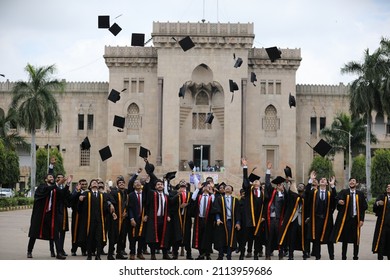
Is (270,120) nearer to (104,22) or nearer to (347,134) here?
(347,134)

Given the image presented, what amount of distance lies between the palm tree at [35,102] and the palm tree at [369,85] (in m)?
17.6

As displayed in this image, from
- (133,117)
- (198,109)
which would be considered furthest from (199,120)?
(133,117)

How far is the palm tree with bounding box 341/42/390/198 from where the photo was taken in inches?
1577

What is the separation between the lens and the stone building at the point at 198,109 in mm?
58375

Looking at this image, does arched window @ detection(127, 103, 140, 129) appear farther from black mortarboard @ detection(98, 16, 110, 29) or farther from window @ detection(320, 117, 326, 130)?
black mortarboard @ detection(98, 16, 110, 29)

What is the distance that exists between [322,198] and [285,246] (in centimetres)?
171

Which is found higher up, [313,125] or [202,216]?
[313,125]

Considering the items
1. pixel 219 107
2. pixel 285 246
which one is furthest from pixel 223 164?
pixel 285 246

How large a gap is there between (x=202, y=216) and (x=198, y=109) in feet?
144

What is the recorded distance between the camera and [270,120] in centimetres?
6059

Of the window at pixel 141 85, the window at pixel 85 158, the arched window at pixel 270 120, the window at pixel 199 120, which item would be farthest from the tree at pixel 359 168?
the window at pixel 85 158

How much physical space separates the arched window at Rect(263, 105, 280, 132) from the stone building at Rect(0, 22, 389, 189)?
0.26 feet

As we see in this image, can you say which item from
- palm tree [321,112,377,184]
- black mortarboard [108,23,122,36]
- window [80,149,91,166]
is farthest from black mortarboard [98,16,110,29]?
window [80,149,91,166]

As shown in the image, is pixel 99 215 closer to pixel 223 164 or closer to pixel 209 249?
pixel 209 249
